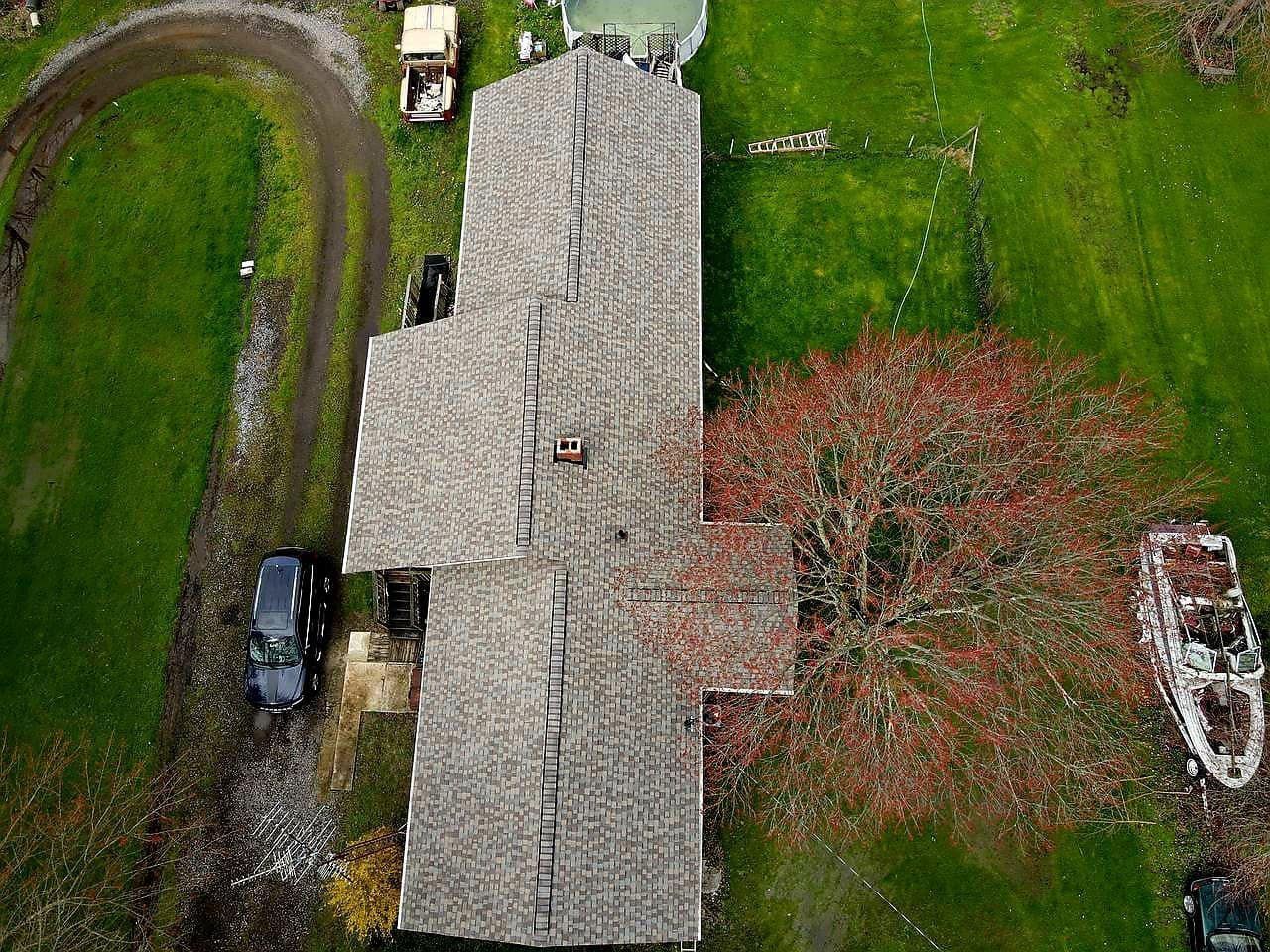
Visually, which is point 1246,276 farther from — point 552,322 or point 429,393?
point 429,393

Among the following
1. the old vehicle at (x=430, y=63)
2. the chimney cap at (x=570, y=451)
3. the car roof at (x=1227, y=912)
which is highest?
the old vehicle at (x=430, y=63)

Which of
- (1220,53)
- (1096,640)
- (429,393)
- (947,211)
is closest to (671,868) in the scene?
(1096,640)

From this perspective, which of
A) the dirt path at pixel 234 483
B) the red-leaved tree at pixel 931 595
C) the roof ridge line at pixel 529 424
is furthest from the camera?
the dirt path at pixel 234 483

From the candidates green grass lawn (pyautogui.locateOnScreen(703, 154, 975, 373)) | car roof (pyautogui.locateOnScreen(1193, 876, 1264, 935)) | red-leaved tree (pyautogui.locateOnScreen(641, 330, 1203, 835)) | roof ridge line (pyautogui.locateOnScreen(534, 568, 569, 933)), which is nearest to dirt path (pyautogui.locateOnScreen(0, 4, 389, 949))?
roof ridge line (pyautogui.locateOnScreen(534, 568, 569, 933))

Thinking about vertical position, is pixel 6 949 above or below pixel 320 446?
below

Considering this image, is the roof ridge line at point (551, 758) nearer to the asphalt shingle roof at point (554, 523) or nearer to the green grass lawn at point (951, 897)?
the asphalt shingle roof at point (554, 523)

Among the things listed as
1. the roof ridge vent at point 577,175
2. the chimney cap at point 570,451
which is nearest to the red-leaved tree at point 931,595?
the chimney cap at point 570,451

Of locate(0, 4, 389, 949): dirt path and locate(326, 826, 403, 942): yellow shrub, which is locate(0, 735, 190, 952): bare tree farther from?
locate(326, 826, 403, 942): yellow shrub
